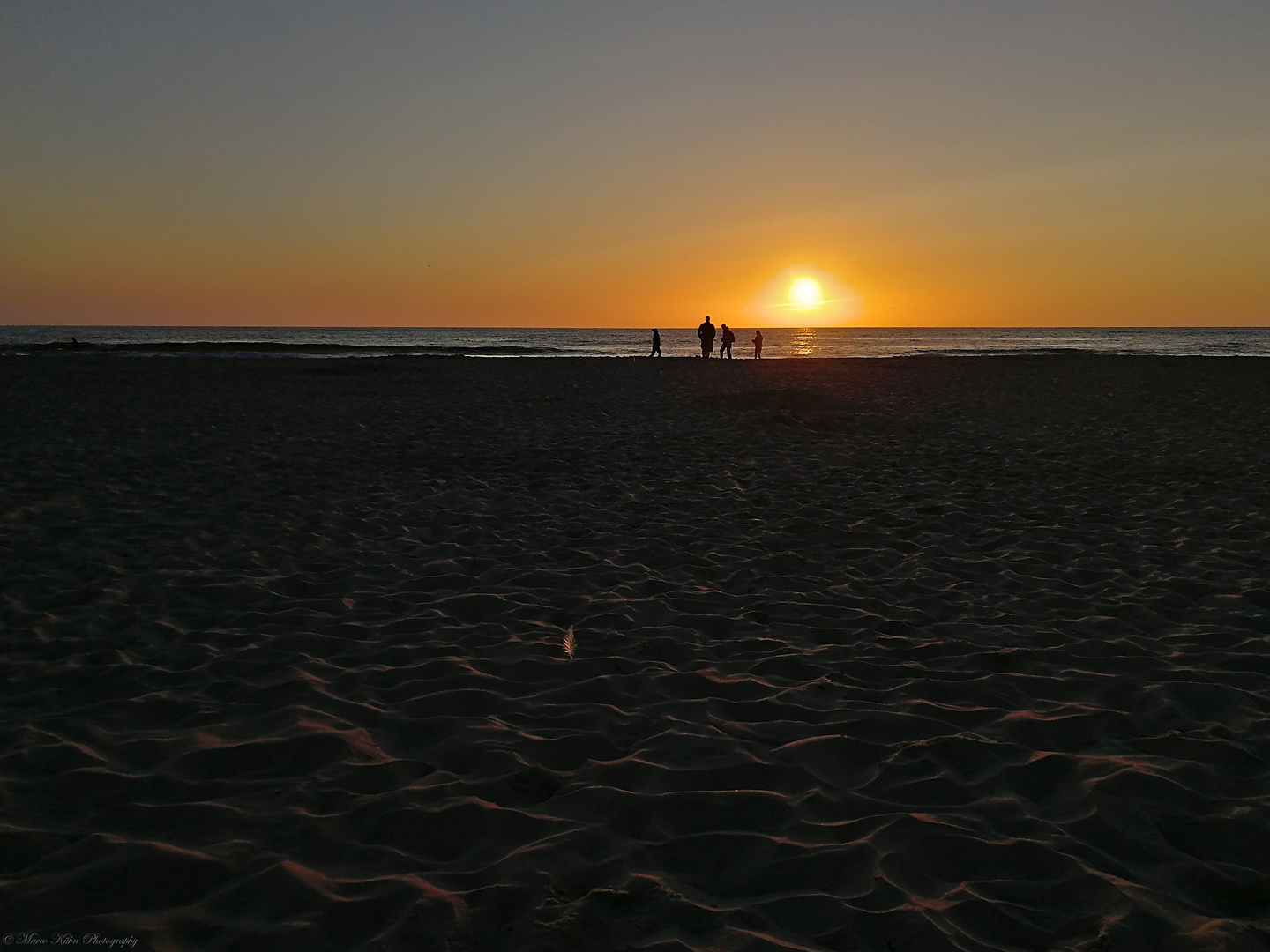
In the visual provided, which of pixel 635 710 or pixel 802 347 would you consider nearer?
pixel 635 710

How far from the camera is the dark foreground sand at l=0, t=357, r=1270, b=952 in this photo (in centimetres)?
259

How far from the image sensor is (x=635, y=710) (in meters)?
3.99

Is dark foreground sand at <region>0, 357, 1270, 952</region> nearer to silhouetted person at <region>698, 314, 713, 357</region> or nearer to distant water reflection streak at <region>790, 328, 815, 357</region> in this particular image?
silhouetted person at <region>698, 314, 713, 357</region>

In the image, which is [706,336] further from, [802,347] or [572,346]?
[802,347]

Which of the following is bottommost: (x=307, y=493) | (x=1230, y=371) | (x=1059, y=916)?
(x=1059, y=916)

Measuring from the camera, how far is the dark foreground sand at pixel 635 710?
2592 mm

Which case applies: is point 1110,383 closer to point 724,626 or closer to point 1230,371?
point 1230,371

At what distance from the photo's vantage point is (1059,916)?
8.36 feet

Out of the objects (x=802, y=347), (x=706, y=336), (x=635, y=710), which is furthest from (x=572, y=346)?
(x=635, y=710)

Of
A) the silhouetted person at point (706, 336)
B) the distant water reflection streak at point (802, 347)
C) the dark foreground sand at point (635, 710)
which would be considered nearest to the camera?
the dark foreground sand at point (635, 710)

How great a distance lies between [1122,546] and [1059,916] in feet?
17.5

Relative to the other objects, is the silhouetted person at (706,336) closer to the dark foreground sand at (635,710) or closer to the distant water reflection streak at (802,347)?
the distant water reflection streak at (802,347)

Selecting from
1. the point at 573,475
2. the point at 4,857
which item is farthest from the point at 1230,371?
the point at 4,857

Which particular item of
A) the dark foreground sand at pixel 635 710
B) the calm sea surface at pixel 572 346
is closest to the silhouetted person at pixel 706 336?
the calm sea surface at pixel 572 346
